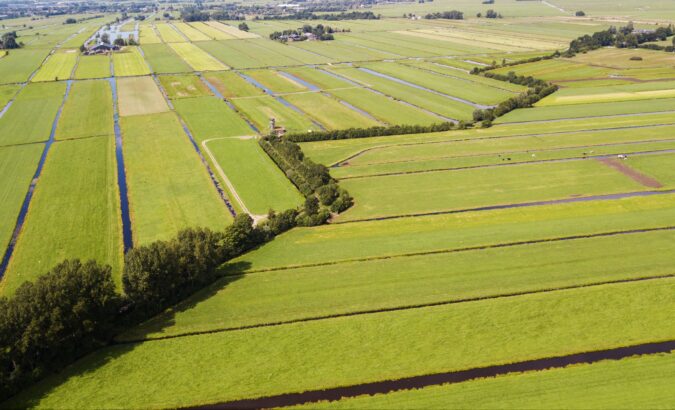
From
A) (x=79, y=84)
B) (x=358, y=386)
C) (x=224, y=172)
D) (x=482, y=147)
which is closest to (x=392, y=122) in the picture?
(x=482, y=147)

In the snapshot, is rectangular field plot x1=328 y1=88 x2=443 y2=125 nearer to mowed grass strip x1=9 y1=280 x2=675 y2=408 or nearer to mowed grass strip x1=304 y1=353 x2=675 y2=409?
mowed grass strip x1=9 y1=280 x2=675 y2=408

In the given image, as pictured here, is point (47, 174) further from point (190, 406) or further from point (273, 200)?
point (190, 406)

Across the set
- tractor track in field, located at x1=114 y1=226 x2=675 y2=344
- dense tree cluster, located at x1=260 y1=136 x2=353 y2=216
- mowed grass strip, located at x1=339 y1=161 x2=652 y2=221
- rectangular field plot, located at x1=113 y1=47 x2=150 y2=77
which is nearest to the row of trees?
tractor track in field, located at x1=114 y1=226 x2=675 y2=344

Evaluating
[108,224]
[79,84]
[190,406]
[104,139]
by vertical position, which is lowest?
[190,406]

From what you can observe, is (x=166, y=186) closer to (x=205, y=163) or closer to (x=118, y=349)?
(x=205, y=163)

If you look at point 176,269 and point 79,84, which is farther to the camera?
point 79,84

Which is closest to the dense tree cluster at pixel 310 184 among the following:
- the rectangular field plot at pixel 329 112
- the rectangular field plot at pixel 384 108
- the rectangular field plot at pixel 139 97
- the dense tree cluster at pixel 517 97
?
the rectangular field plot at pixel 329 112

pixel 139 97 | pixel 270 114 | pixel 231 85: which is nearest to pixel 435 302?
pixel 270 114
